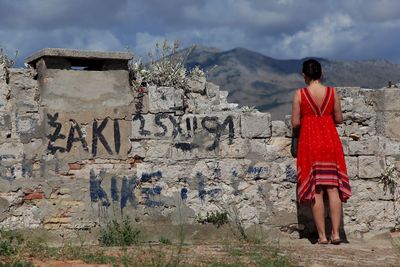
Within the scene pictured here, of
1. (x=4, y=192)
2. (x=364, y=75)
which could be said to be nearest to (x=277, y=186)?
(x=4, y=192)

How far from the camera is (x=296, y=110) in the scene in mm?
8164

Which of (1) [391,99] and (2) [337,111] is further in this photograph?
(1) [391,99]

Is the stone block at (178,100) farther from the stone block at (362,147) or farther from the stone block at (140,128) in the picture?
the stone block at (362,147)

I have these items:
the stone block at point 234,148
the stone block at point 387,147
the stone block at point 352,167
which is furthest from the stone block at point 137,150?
the stone block at point 387,147

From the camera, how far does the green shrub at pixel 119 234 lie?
313 inches

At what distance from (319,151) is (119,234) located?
2.29 metres

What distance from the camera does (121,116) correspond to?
8.26m

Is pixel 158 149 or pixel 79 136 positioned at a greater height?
pixel 79 136

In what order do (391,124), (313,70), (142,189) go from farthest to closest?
(391,124) < (142,189) < (313,70)

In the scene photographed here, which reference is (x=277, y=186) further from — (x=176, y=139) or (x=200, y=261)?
(x=200, y=261)

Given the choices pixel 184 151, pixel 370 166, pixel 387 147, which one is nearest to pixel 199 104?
pixel 184 151

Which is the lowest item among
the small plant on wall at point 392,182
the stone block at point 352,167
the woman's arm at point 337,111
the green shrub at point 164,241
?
the green shrub at point 164,241

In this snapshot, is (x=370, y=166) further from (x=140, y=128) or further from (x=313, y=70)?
(x=140, y=128)

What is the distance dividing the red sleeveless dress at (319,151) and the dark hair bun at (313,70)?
0.17 metres
